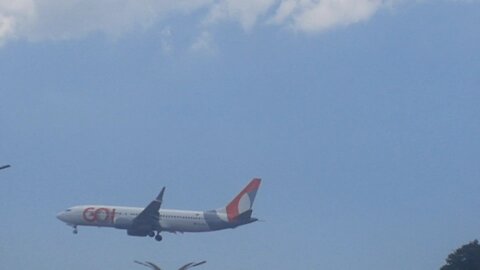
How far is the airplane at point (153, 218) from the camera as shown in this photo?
160125mm

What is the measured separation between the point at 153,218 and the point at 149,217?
22.3 inches

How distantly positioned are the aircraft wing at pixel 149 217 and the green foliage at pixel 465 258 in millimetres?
43028

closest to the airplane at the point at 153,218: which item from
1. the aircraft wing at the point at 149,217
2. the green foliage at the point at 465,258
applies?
the aircraft wing at the point at 149,217

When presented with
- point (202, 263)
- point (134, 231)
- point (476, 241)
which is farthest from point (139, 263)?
point (476, 241)

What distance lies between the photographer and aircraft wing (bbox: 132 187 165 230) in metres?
160

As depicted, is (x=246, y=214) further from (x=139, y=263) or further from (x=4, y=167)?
(x=4, y=167)

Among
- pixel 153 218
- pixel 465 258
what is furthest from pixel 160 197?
pixel 465 258

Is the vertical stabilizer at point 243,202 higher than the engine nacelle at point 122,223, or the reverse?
the vertical stabilizer at point 243,202

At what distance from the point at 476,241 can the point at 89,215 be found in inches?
2061

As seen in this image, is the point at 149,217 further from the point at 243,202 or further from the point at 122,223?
the point at 243,202

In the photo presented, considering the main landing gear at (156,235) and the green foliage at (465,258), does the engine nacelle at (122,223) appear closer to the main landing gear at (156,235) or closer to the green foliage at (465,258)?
the main landing gear at (156,235)

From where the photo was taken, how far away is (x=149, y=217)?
526ft

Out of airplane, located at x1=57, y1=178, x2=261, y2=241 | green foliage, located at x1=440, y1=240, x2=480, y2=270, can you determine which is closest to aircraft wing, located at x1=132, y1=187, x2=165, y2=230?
airplane, located at x1=57, y1=178, x2=261, y2=241

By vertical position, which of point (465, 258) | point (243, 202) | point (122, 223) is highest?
point (243, 202)
